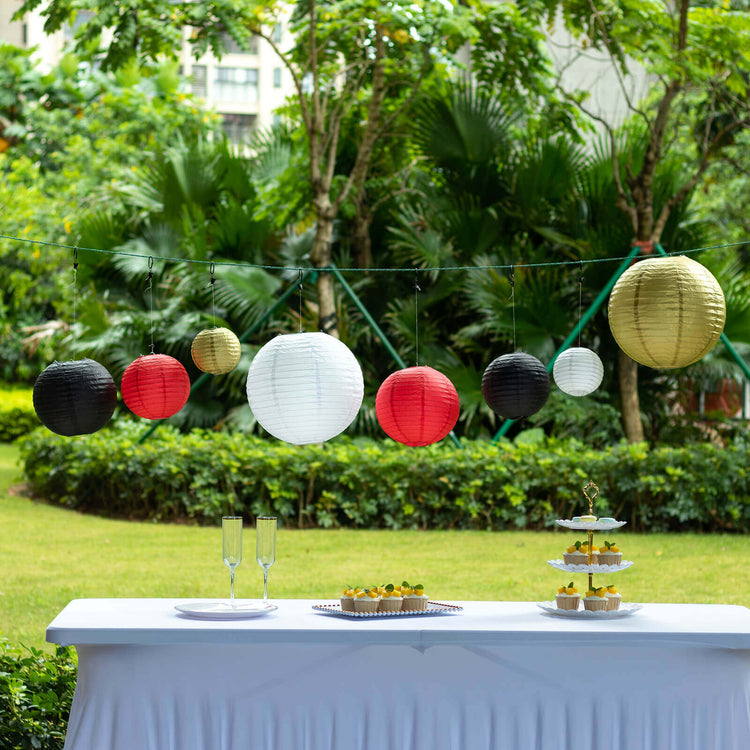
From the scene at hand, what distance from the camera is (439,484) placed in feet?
33.1

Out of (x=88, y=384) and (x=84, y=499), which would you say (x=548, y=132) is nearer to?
(x=84, y=499)

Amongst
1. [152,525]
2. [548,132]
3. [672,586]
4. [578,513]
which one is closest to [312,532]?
[152,525]

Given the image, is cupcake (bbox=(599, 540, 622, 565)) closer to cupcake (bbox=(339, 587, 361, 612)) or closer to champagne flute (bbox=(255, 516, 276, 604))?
cupcake (bbox=(339, 587, 361, 612))

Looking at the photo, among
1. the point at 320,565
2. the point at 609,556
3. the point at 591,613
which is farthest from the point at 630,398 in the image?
the point at 591,613

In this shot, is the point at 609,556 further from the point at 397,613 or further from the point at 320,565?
the point at 320,565

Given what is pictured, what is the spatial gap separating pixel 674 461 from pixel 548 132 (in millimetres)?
4469

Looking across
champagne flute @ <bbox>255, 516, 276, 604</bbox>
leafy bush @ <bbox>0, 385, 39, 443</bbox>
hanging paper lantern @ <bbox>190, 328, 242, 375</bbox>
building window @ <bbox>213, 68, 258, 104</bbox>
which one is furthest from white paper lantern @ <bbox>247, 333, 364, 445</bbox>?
building window @ <bbox>213, 68, 258, 104</bbox>

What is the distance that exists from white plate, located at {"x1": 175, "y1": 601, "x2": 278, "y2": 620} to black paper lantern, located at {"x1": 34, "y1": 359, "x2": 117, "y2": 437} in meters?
1.01

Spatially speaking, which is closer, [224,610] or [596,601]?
[224,610]

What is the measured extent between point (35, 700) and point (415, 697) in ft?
5.34

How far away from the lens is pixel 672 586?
7812 millimetres

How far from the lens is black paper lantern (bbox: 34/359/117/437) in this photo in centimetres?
421

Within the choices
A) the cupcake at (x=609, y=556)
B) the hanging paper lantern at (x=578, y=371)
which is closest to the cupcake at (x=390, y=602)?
the cupcake at (x=609, y=556)

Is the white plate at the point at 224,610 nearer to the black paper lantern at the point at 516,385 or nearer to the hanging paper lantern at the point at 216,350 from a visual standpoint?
the black paper lantern at the point at 516,385
